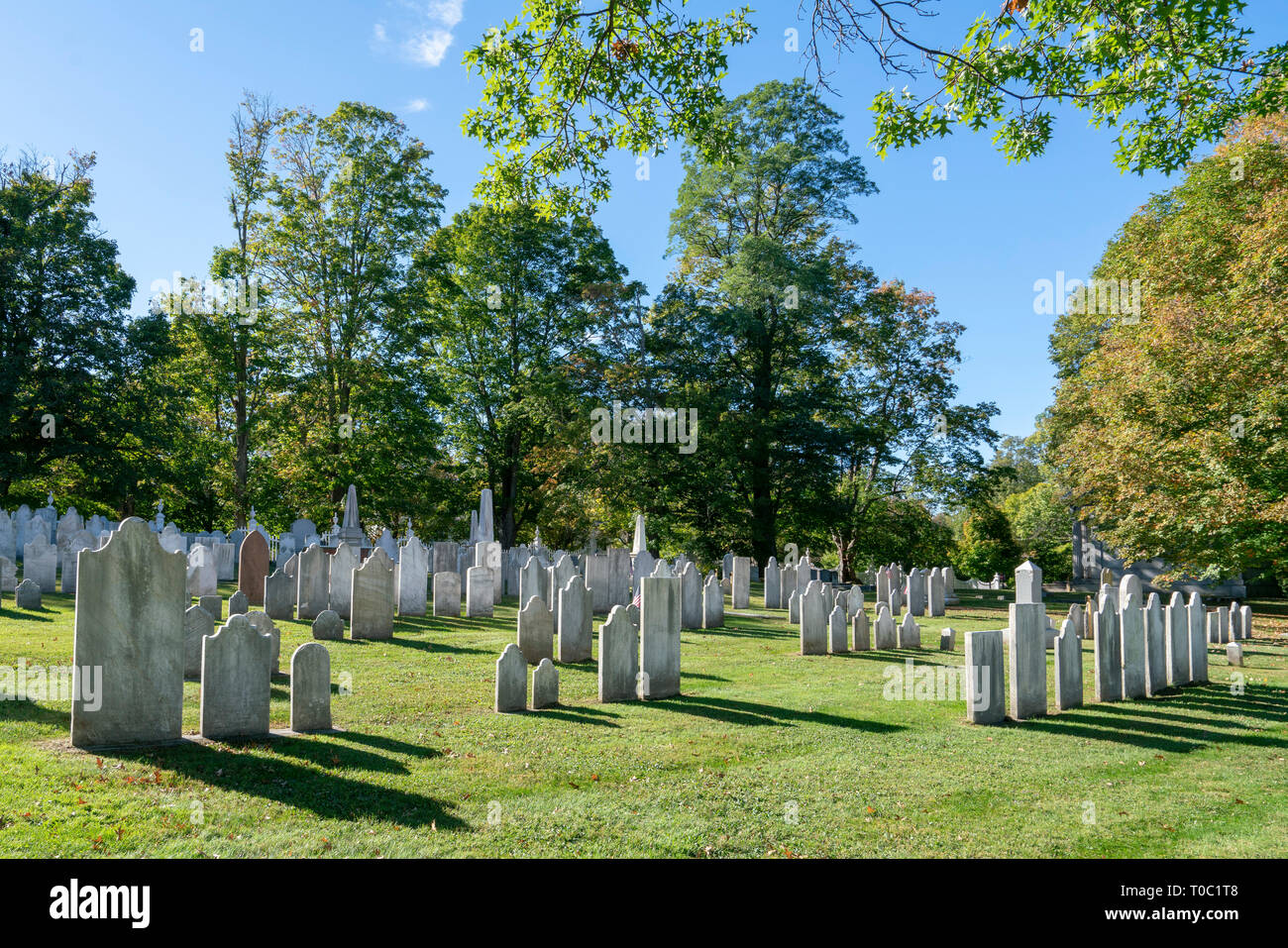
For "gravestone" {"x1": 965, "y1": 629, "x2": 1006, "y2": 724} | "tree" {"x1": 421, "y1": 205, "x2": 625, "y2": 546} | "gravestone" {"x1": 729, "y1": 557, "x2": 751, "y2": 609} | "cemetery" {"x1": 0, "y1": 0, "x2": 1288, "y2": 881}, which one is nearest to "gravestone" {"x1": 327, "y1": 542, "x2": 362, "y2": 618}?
"cemetery" {"x1": 0, "y1": 0, "x2": 1288, "y2": 881}

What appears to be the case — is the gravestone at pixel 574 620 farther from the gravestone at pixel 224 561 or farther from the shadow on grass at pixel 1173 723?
the gravestone at pixel 224 561

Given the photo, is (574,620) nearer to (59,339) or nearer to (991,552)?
(59,339)

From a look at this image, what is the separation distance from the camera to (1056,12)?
6.85m

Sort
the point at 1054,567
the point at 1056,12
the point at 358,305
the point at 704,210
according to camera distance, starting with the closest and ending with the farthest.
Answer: the point at 1056,12 → the point at 358,305 → the point at 704,210 → the point at 1054,567

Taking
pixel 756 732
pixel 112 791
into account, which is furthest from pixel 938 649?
pixel 112 791

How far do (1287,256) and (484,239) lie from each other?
28.0m

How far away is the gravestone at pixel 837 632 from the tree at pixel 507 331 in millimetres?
20488

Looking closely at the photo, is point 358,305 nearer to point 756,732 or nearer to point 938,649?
point 938,649

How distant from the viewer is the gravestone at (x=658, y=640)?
852 cm

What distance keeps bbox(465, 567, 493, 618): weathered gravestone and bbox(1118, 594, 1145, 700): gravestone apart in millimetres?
10895

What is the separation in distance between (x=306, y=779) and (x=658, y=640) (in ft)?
14.2

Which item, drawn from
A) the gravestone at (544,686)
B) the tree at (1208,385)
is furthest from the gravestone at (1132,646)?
the tree at (1208,385)

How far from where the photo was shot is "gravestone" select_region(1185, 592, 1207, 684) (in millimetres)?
10266

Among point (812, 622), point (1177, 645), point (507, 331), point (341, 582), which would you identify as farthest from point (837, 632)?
point (507, 331)
